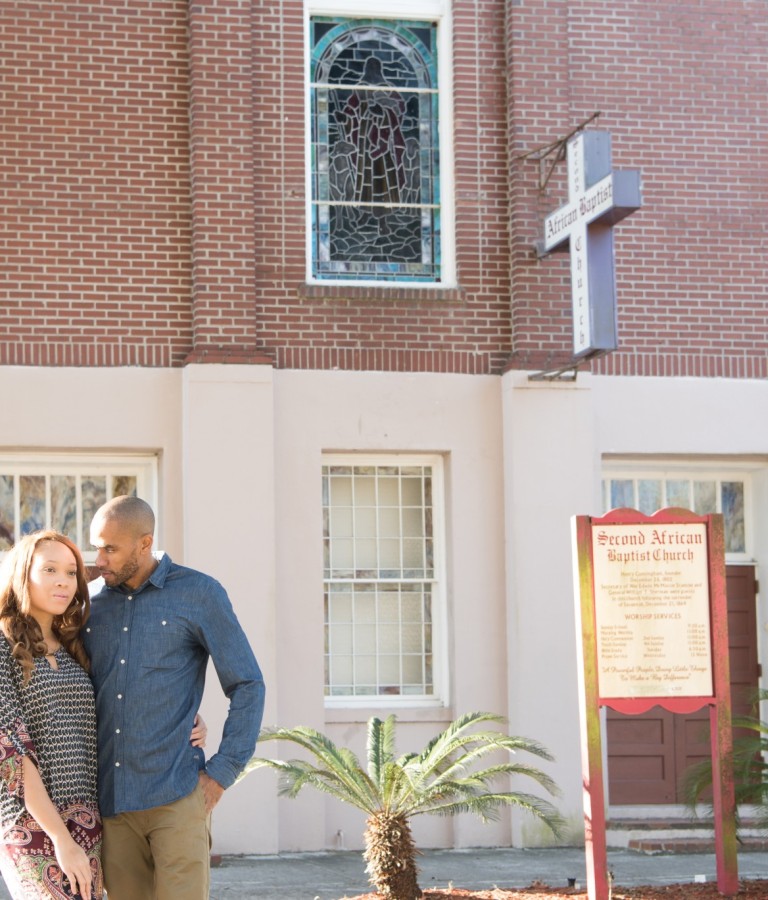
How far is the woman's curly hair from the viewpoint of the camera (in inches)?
199

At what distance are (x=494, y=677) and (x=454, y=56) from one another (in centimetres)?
511

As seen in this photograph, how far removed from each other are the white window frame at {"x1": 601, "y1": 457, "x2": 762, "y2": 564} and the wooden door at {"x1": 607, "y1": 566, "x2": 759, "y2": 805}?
41cm

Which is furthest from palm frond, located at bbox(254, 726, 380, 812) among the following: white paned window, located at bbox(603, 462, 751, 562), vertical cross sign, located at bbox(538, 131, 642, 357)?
white paned window, located at bbox(603, 462, 751, 562)

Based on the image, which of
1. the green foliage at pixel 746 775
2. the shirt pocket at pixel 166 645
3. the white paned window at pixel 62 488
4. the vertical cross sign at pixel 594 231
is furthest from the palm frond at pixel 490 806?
the white paned window at pixel 62 488

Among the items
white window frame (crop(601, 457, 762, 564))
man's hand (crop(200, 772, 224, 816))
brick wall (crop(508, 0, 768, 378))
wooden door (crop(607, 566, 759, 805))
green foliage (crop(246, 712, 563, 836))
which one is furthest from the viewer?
white window frame (crop(601, 457, 762, 564))

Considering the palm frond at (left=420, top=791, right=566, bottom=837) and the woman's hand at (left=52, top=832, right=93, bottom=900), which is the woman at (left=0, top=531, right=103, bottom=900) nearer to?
the woman's hand at (left=52, top=832, right=93, bottom=900)

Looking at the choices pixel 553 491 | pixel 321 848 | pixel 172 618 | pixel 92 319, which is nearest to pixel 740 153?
pixel 553 491

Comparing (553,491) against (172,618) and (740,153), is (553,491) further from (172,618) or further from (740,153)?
(172,618)

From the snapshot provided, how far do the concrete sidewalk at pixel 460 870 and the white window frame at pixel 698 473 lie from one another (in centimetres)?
273

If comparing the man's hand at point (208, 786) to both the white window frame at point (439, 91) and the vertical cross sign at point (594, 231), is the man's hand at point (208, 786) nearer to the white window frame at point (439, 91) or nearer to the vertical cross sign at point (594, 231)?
the vertical cross sign at point (594, 231)

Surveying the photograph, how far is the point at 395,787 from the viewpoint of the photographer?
330 inches

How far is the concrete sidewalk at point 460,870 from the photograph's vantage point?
986cm

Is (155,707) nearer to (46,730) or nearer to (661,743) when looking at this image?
(46,730)

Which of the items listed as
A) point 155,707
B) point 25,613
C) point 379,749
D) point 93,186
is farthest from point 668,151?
point 25,613
